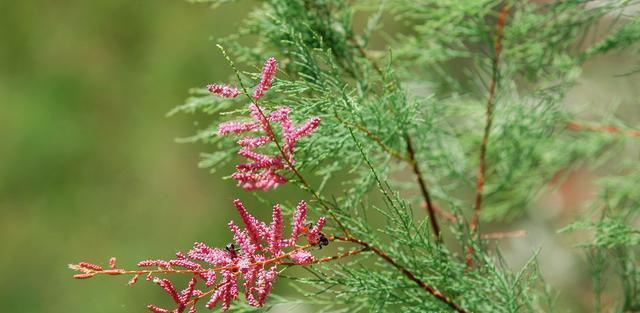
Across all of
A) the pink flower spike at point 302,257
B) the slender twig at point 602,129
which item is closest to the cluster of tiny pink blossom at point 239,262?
the pink flower spike at point 302,257

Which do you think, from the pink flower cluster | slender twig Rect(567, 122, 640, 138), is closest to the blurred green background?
slender twig Rect(567, 122, 640, 138)

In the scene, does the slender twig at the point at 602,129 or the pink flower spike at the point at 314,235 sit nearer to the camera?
the pink flower spike at the point at 314,235

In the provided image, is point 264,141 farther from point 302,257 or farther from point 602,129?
point 602,129

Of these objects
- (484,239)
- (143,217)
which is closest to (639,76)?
(484,239)

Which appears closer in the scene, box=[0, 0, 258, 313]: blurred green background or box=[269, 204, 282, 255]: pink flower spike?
box=[269, 204, 282, 255]: pink flower spike

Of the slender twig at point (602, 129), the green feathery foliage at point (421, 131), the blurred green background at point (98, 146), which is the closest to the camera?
the green feathery foliage at point (421, 131)

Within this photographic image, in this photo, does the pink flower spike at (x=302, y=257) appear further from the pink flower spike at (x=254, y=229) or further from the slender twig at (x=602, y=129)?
the slender twig at (x=602, y=129)

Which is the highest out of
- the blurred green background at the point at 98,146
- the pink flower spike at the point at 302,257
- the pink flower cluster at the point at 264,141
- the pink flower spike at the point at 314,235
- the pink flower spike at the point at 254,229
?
the blurred green background at the point at 98,146

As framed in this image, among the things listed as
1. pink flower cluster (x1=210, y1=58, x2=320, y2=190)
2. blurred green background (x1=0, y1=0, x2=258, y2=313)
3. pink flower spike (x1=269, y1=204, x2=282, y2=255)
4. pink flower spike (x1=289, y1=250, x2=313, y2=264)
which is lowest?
pink flower spike (x1=289, y1=250, x2=313, y2=264)

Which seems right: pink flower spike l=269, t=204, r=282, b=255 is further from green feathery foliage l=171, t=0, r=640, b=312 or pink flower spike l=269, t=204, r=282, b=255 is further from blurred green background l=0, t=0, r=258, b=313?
blurred green background l=0, t=0, r=258, b=313

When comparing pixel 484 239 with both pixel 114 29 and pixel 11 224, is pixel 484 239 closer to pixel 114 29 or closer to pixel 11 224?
pixel 11 224
